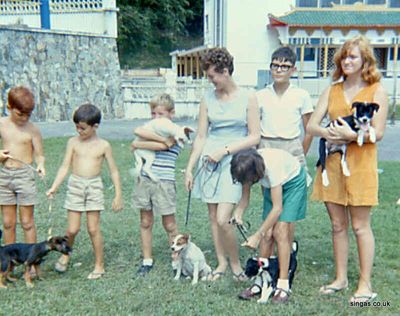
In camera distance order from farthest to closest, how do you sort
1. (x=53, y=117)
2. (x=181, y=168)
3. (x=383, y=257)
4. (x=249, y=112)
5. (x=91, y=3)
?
(x=91, y=3) → (x=53, y=117) → (x=181, y=168) → (x=383, y=257) → (x=249, y=112)

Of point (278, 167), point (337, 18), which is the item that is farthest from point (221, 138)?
point (337, 18)

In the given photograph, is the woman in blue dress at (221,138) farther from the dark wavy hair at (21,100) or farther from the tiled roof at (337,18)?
the tiled roof at (337,18)

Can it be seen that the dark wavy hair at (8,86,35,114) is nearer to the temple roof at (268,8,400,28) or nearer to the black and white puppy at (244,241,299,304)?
the black and white puppy at (244,241,299,304)

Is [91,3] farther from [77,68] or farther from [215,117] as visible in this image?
[215,117]

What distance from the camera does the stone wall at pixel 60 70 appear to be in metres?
14.5

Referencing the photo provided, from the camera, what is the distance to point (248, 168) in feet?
10.5

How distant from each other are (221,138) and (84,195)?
1.13 meters

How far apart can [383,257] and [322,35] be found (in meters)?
19.5

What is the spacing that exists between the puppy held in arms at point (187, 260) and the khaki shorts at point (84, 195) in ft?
2.26

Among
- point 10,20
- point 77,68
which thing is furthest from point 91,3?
point 10,20

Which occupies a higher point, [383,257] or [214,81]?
[214,81]

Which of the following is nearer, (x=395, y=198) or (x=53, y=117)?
(x=395, y=198)

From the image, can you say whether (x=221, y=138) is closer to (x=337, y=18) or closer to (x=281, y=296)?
(x=281, y=296)

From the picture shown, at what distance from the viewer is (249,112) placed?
3.72 meters
